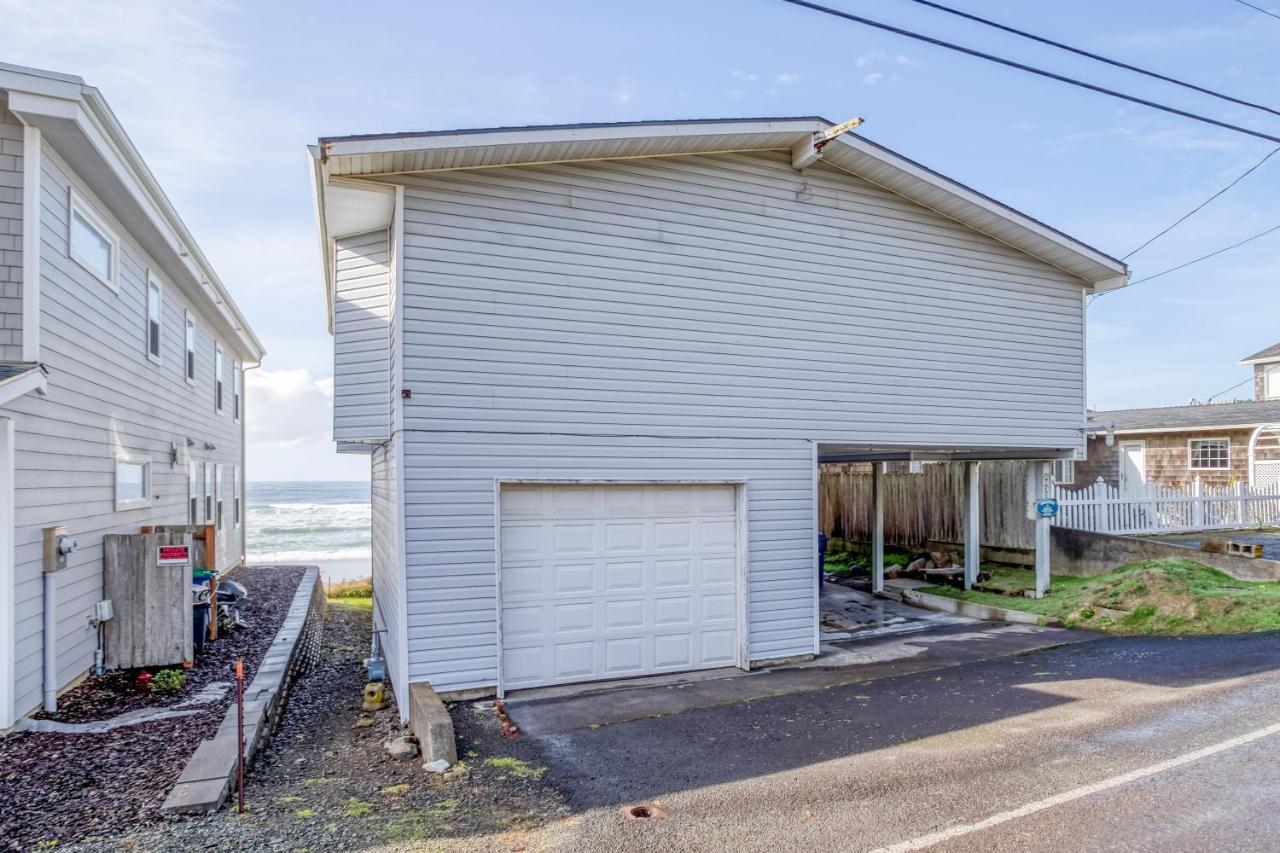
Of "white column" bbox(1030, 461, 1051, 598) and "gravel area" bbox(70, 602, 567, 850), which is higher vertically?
"white column" bbox(1030, 461, 1051, 598)

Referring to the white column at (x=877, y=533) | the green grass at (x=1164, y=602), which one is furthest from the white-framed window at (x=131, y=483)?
the green grass at (x=1164, y=602)

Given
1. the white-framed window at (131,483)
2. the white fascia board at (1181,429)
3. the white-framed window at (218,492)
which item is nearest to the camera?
the white-framed window at (131,483)

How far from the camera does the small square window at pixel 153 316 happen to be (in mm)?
11875

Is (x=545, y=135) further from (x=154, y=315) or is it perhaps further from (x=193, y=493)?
(x=193, y=493)

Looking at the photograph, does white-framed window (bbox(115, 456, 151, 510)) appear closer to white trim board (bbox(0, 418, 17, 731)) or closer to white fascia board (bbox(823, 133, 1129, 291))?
white trim board (bbox(0, 418, 17, 731))

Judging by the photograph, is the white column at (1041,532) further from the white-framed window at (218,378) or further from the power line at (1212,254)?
the white-framed window at (218,378)

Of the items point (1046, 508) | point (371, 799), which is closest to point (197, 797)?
point (371, 799)

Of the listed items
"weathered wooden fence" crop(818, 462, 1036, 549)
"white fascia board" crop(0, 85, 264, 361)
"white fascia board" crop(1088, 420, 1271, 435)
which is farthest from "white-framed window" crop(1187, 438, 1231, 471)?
"white fascia board" crop(0, 85, 264, 361)

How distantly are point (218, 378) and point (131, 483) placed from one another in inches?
328

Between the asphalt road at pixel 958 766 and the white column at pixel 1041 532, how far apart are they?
420cm

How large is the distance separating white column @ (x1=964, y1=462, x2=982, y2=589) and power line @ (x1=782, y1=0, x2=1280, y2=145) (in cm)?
668

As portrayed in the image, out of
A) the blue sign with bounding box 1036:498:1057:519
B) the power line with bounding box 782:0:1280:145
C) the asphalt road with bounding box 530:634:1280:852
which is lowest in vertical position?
the asphalt road with bounding box 530:634:1280:852

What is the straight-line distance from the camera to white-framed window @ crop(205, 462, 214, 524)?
16.5 meters

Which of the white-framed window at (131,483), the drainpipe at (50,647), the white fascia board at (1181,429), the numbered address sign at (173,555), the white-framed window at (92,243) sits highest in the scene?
the white-framed window at (92,243)
